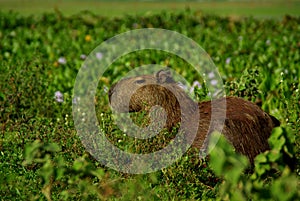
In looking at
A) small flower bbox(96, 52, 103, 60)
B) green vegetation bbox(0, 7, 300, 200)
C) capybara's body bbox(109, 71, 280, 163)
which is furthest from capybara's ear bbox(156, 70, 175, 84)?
small flower bbox(96, 52, 103, 60)

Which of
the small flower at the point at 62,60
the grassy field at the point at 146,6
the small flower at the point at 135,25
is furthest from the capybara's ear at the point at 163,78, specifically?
the grassy field at the point at 146,6

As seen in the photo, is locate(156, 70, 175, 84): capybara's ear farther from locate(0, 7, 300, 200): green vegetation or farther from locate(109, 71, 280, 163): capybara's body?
locate(0, 7, 300, 200): green vegetation

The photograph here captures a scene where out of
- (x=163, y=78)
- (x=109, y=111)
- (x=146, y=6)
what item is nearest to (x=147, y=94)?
(x=163, y=78)

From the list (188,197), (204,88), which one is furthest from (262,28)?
(188,197)

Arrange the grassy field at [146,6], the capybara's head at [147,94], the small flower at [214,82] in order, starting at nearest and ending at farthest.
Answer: the capybara's head at [147,94] → the small flower at [214,82] → the grassy field at [146,6]

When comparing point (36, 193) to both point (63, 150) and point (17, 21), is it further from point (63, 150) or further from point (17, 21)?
point (17, 21)

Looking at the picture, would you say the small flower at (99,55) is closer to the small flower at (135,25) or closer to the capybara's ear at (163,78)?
the small flower at (135,25)

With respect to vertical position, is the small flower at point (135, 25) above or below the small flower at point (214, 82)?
above
